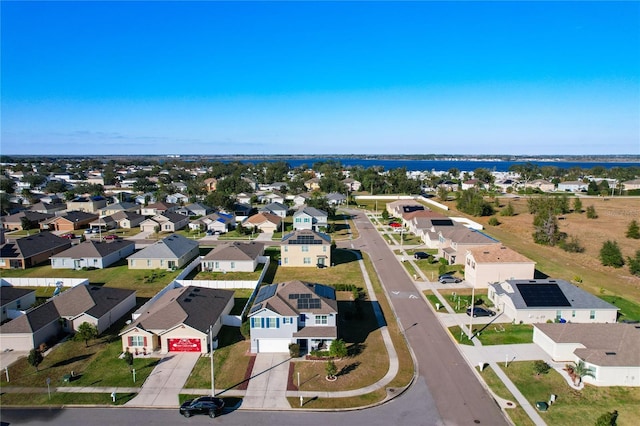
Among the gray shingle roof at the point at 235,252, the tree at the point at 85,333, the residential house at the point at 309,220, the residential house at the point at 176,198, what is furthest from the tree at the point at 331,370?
the residential house at the point at 176,198

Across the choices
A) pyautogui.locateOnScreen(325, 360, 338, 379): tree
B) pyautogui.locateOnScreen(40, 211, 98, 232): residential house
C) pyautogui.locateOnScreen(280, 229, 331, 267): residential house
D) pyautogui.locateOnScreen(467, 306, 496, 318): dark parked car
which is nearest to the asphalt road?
pyautogui.locateOnScreen(467, 306, 496, 318): dark parked car

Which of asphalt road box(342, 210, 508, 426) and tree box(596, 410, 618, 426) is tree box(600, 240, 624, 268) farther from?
tree box(596, 410, 618, 426)

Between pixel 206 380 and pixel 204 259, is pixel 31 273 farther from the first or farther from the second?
pixel 206 380

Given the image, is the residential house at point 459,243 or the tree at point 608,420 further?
the residential house at point 459,243

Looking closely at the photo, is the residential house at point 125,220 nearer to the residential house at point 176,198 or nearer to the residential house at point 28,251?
the residential house at point 28,251

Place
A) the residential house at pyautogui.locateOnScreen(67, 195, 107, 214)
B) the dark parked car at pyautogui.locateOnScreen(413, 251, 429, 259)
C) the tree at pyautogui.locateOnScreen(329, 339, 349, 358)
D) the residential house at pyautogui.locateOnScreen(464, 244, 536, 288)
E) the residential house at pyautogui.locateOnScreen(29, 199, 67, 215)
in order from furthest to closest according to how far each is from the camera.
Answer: the residential house at pyautogui.locateOnScreen(67, 195, 107, 214) < the residential house at pyautogui.locateOnScreen(29, 199, 67, 215) < the dark parked car at pyautogui.locateOnScreen(413, 251, 429, 259) < the residential house at pyautogui.locateOnScreen(464, 244, 536, 288) < the tree at pyautogui.locateOnScreen(329, 339, 349, 358)

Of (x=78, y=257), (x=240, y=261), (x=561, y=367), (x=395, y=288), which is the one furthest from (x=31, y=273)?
(x=561, y=367)

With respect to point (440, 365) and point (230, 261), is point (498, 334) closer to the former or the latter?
point (440, 365)
